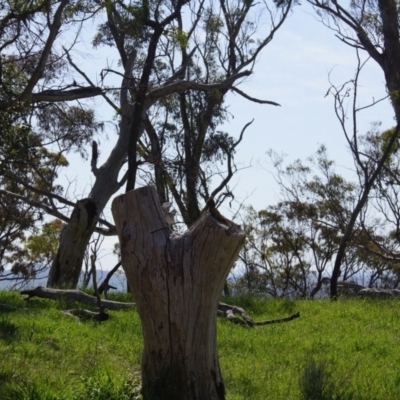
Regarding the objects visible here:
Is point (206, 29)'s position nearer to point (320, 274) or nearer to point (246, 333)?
point (320, 274)

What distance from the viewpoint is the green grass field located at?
17.4ft

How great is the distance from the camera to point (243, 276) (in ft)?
93.3

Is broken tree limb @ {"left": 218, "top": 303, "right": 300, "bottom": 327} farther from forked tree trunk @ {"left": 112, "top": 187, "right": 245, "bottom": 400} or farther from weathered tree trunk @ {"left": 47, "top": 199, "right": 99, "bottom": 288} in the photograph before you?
weathered tree trunk @ {"left": 47, "top": 199, "right": 99, "bottom": 288}

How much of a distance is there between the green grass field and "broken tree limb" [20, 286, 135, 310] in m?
0.17

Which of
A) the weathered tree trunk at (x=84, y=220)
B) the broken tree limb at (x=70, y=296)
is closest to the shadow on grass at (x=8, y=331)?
the broken tree limb at (x=70, y=296)

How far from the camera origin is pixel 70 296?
9.88 metres

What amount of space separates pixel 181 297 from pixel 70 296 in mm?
5131

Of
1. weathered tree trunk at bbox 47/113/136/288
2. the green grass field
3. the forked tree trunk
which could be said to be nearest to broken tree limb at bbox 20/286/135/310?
the green grass field

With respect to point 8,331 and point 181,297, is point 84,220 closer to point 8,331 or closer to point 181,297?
point 8,331

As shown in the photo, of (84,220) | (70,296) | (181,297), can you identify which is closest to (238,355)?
(181,297)

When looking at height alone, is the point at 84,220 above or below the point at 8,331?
above

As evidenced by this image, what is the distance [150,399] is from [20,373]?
3.64ft

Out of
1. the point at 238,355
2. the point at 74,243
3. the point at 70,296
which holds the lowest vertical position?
the point at 238,355

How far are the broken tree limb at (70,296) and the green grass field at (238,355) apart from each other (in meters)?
0.17
